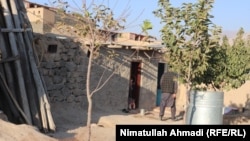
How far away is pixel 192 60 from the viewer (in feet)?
21.9

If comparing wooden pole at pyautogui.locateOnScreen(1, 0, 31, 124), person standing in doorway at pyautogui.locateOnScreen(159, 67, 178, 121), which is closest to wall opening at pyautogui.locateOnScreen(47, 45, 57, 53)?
wooden pole at pyautogui.locateOnScreen(1, 0, 31, 124)

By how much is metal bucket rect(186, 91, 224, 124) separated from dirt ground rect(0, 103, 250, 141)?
5.91 feet

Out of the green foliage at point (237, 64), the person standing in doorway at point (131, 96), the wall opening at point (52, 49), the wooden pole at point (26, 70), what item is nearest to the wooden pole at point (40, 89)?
the wooden pole at point (26, 70)

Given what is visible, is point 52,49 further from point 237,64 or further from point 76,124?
point 237,64

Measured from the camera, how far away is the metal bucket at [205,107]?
22.4ft

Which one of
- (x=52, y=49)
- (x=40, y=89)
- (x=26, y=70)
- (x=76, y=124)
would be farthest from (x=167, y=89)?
(x=26, y=70)

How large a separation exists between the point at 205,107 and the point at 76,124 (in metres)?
4.00

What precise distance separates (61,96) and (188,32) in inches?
227

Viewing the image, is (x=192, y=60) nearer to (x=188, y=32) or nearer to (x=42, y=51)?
(x=188, y=32)

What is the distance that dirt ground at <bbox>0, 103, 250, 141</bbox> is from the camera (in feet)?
20.2

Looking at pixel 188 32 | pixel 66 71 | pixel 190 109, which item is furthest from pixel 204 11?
pixel 66 71

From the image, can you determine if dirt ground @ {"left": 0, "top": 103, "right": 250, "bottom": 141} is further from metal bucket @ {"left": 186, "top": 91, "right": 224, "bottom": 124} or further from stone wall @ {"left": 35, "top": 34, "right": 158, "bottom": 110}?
metal bucket @ {"left": 186, "top": 91, "right": 224, "bottom": 124}

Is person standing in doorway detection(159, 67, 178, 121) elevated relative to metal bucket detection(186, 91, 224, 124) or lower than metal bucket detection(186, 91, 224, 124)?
lower

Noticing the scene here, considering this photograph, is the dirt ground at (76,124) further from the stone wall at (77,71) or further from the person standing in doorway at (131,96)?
the person standing in doorway at (131,96)
